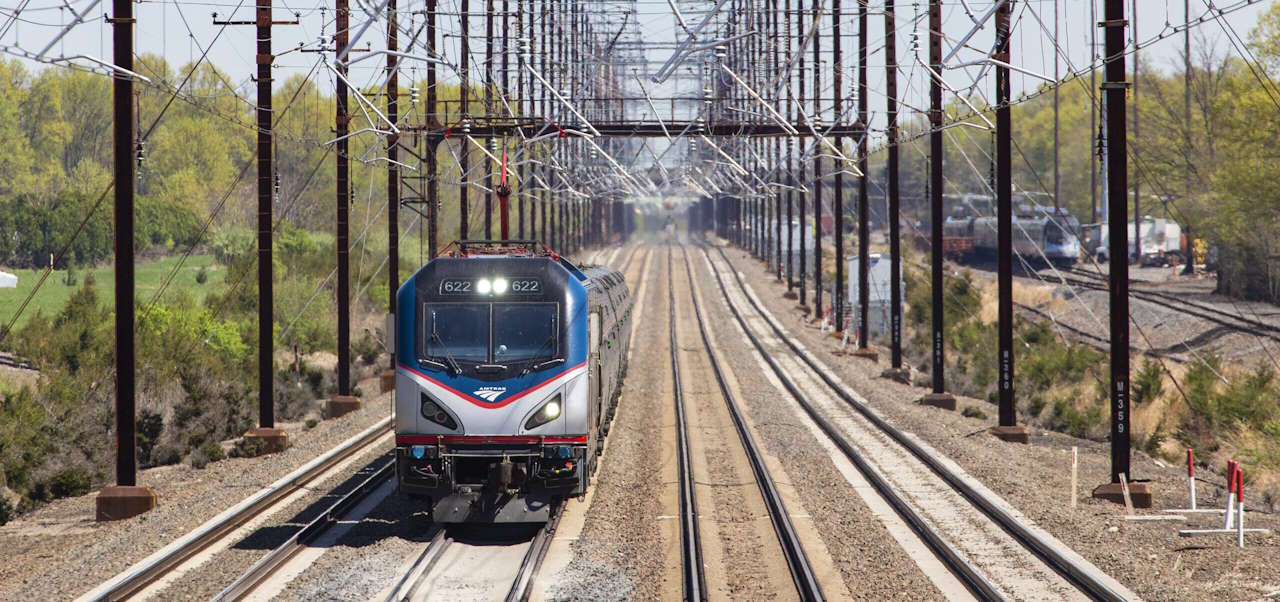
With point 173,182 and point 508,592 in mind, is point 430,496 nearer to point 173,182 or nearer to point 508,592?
point 508,592

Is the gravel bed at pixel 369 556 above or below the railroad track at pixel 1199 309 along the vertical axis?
below

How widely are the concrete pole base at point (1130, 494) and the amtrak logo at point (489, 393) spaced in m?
9.27

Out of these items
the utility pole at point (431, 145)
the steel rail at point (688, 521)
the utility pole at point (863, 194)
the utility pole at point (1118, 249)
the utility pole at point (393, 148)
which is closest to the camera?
the steel rail at point (688, 521)

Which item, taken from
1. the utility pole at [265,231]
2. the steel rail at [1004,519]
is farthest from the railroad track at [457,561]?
the utility pole at [265,231]

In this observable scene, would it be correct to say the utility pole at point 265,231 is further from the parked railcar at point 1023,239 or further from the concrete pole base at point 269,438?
the parked railcar at point 1023,239

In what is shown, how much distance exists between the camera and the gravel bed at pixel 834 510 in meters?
13.5

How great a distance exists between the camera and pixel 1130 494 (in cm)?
1845

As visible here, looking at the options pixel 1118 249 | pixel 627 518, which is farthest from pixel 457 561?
pixel 1118 249

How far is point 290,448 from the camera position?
2459 centimetres

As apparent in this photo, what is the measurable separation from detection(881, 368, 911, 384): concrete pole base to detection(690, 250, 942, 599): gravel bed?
13.1 feet

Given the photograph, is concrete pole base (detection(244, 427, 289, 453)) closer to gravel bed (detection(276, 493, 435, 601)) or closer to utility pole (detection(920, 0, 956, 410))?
gravel bed (detection(276, 493, 435, 601))

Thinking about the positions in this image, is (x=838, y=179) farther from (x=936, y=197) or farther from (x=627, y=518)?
(x=627, y=518)

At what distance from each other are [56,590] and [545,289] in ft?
20.0

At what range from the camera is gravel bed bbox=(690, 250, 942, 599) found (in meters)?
13.5
